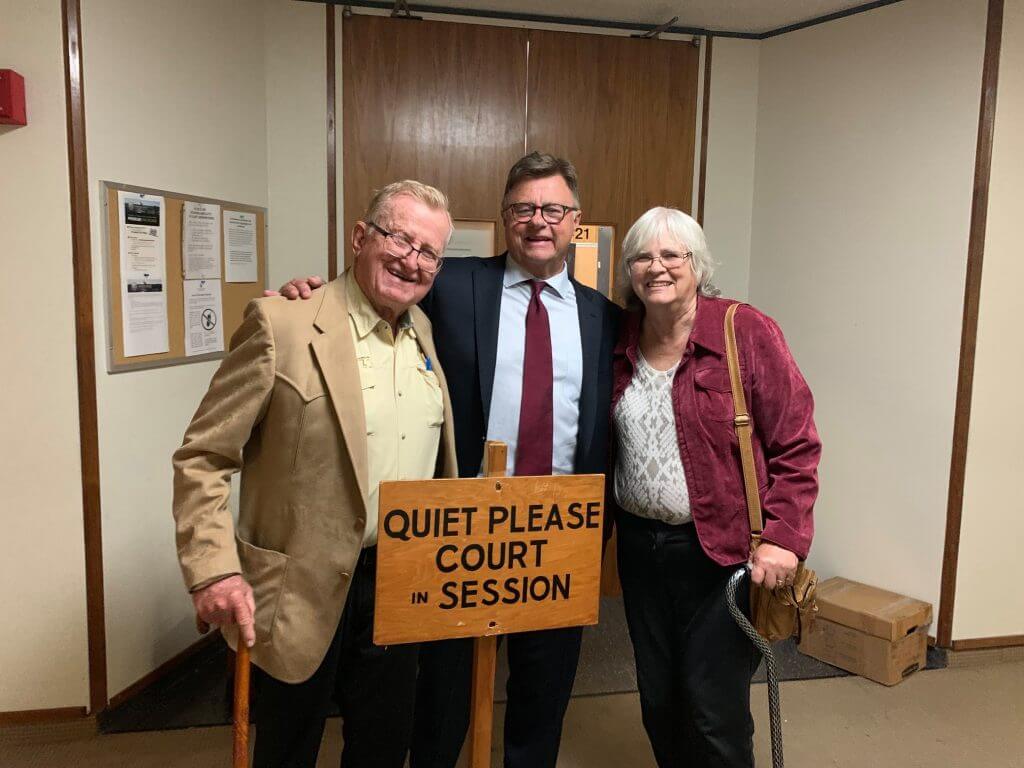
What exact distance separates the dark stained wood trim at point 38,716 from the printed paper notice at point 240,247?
1.48m

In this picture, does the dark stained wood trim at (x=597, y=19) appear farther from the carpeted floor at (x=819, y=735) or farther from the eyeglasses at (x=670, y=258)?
the carpeted floor at (x=819, y=735)

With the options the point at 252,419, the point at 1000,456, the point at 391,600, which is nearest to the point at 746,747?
the point at 391,600

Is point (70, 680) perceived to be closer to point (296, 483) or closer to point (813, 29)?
point (296, 483)

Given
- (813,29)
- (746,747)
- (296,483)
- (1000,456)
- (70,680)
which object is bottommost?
(70,680)

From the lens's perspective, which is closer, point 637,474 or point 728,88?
point 637,474

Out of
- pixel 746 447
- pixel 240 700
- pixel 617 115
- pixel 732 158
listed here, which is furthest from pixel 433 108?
pixel 240 700

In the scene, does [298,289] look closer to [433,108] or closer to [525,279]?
[525,279]

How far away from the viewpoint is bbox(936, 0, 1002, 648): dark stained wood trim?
8.44 ft

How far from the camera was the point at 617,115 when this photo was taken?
3246mm

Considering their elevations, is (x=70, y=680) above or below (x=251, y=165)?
below

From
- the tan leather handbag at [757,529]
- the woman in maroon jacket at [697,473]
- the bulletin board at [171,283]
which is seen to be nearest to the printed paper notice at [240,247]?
the bulletin board at [171,283]

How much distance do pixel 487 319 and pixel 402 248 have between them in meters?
0.34

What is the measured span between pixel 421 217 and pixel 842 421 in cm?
230

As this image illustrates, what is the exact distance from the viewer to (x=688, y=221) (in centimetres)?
168
